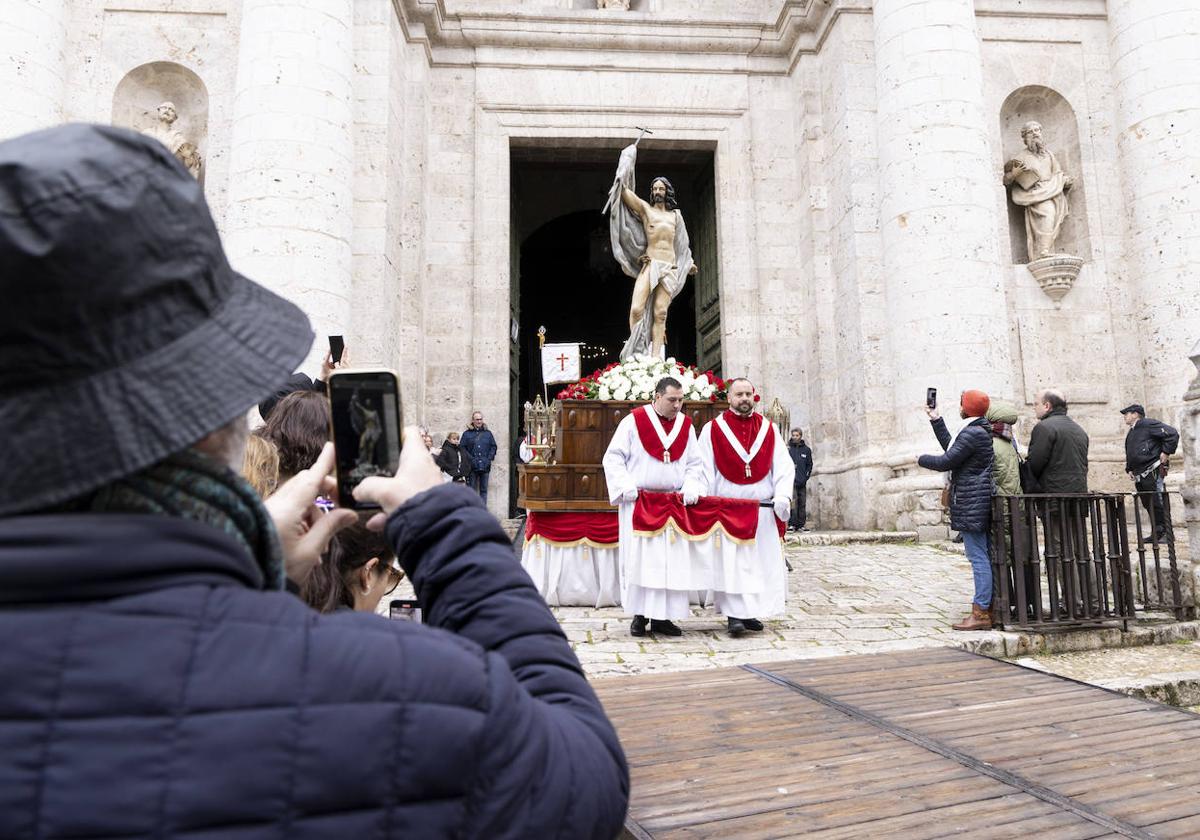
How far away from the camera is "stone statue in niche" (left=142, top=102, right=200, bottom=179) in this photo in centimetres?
1161

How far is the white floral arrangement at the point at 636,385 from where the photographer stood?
27.4 ft

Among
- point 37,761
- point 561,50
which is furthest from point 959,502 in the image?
point 561,50

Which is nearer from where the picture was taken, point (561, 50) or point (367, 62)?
point (367, 62)

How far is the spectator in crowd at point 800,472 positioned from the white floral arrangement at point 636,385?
3.43m

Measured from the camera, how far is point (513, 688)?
88 cm

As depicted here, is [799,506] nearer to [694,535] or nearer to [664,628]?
[694,535]

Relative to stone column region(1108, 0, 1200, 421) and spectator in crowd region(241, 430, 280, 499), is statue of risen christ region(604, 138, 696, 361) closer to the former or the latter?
stone column region(1108, 0, 1200, 421)

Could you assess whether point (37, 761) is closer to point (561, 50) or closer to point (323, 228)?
point (323, 228)

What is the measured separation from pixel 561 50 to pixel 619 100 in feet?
4.38

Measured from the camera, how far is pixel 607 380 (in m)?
8.45

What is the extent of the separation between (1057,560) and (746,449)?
2.33 meters

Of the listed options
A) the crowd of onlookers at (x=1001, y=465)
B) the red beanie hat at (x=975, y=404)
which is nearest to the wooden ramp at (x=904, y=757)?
the crowd of onlookers at (x=1001, y=465)

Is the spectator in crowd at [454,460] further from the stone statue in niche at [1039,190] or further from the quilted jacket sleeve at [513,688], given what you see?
the quilted jacket sleeve at [513,688]

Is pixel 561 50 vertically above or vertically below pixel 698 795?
above
